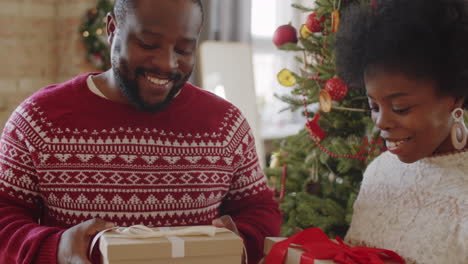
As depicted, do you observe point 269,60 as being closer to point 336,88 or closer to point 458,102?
point 336,88

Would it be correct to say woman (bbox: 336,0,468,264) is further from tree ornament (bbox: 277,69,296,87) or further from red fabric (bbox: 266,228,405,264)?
tree ornament (bbox: 277,69,296,87)

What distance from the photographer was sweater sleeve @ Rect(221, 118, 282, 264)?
1461 mm

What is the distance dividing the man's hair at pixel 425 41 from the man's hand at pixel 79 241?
709 mm

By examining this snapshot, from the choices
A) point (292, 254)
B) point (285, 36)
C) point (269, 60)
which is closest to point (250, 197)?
point (292, 254)

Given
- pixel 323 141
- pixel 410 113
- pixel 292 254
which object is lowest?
pixel 292 254

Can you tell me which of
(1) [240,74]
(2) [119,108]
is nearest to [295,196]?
(2) [119,108]

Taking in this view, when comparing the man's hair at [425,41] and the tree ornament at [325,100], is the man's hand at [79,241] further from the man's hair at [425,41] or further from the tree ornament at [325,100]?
the tree ornament at [325,100]

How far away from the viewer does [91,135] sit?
136 centimetres

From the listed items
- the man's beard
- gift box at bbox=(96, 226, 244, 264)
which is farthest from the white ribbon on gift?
the man's beard

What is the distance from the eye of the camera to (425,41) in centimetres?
118

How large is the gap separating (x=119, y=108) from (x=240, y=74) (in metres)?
2.57

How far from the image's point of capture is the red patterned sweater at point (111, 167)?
4.36 ft

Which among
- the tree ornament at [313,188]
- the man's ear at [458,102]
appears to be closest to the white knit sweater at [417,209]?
the man's ear at [458,102]

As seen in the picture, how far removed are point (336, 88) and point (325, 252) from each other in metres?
0.98
